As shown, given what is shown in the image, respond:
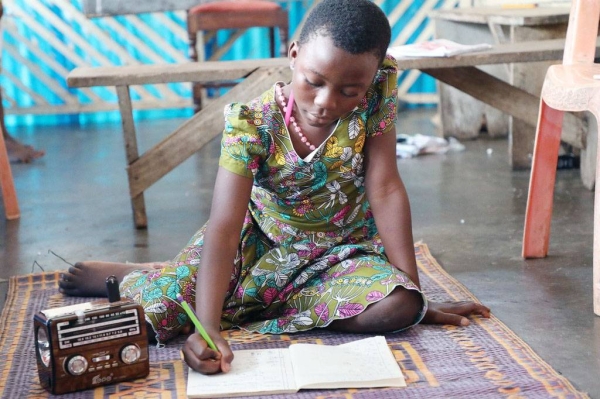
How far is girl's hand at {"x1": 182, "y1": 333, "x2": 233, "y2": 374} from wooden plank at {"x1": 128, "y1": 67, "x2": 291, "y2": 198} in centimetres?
115

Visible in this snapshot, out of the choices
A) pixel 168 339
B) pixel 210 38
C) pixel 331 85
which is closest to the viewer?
pixel 331 85

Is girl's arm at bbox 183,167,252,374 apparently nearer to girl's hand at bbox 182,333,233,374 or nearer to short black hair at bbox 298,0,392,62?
girl's hand at bbox 182,333,233,374

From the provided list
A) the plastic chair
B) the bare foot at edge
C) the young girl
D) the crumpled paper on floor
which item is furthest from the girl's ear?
the plastic chair

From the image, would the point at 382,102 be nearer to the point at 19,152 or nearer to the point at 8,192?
the point at 8,192

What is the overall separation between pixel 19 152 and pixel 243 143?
235 cm

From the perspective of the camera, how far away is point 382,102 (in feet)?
5.02

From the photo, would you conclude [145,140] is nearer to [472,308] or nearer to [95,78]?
[95,78]

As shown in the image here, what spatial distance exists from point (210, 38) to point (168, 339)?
11.1ft

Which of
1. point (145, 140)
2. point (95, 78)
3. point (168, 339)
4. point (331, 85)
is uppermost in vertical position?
point (331, 85)

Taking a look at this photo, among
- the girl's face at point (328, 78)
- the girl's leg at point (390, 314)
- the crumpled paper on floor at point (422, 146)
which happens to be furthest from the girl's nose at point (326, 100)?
the crumpled paper on floor at point (422, 146)

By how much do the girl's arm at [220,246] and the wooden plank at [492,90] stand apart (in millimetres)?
1202

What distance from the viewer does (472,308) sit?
158 cm

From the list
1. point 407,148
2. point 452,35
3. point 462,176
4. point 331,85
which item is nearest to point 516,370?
point 331,85

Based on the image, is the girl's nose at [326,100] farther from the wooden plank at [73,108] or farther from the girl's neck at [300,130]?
the wooden plank at [73,108]
